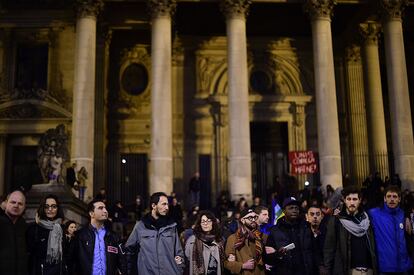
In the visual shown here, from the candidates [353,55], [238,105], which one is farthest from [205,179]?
[353,55]

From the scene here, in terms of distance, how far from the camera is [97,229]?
666 cm

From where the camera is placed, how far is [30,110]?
24.5 metres

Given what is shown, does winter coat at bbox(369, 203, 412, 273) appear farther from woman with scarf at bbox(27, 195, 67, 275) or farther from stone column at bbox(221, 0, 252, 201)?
stone column at bbox(221, 0, 252, 201)

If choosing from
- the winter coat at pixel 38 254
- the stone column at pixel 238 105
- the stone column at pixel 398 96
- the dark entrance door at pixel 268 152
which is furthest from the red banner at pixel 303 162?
the winter coat at pixel 38 254

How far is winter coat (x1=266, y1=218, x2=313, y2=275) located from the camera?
6.97 m

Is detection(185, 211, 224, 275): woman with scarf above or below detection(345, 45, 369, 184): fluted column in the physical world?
below

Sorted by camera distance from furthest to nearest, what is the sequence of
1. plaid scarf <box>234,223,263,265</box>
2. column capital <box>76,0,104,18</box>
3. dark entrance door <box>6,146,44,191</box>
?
dark entrance door <box>6,146,44,191</box> < column capital <box>76,0,104,18</box> < plaid scarf <box>234,223,263,265</box>

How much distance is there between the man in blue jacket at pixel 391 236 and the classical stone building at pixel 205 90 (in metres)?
13.9

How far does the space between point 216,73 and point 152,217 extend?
72.1 feet

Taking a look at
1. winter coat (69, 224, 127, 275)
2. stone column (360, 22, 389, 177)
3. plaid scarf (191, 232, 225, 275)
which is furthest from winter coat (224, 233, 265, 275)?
stone column (360, 22, 389, 177)

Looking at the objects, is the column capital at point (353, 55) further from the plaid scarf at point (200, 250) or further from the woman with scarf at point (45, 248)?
the woman with scarf at point (45, 248)

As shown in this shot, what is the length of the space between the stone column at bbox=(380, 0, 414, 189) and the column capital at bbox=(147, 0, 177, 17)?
9682 mm

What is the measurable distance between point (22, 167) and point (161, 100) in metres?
8.41

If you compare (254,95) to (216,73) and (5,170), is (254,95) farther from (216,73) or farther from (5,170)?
(5,170)
